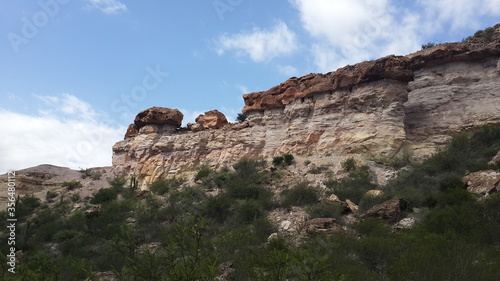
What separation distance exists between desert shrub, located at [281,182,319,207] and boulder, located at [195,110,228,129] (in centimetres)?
1461

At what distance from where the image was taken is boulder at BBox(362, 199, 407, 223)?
1062 centimetres

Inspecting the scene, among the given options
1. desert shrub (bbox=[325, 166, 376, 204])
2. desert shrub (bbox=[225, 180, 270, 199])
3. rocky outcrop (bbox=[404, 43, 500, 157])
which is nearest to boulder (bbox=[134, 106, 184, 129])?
desert shrub (bbox=[225, 180, 270, 199])

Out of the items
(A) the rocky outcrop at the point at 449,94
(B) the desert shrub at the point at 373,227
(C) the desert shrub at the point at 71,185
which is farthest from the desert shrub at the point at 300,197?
(C) the desert shrub at the point at 71,185

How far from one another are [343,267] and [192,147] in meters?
21.8

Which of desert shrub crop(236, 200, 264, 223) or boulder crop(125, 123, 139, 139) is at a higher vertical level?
boulder crop(125, 123, 139, 139)

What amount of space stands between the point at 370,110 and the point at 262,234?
1296 cm

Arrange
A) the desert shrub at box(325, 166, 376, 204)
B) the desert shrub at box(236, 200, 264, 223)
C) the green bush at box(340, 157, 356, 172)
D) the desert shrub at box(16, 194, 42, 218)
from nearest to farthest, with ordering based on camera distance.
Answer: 1. the desert shrub at box(236, 200, 264, 223)
2. the desert shrub at box(325, 166, 376, 204)
3. the green bush at box(340, 157, 356, 172)
4. the desert shrub at box(16, 194, 42, 218)

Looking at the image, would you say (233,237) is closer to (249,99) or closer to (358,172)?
(358,172)

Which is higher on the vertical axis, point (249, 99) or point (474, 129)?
point (249, 99)

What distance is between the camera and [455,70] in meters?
21.3

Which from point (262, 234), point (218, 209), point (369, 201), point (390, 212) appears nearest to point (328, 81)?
point (369, 201)

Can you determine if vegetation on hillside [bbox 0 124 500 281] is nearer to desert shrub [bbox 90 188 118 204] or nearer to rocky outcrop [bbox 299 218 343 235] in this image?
desert shrub [bbox 90 188 118 204]

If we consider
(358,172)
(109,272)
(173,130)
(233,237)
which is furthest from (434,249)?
(173,130)

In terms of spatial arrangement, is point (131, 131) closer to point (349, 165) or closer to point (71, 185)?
point (71, 185)
